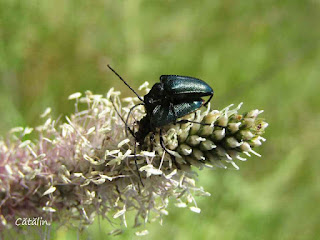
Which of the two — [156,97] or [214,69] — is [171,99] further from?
[214,69]

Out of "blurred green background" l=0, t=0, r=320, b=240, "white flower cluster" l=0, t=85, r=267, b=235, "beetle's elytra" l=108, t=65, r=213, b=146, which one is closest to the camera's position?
"white flower cluster" l=0, t=85, r=267, b=235

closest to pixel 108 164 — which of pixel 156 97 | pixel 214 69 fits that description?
pixel 156 97

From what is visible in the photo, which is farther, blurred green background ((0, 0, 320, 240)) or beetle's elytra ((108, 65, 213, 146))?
blurred green background ((0, 0, 320, 240))

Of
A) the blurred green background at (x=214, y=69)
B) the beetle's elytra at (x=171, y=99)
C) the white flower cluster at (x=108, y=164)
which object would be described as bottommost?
the white flower cluster at (x=108, y=164)

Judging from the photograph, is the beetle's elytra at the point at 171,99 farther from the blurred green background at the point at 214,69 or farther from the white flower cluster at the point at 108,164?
the blurred green background at the point at 214,69

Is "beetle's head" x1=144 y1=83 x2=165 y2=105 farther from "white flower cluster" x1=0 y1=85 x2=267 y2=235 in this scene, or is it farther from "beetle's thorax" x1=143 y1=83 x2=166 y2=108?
"white flower cluster" x1=0 y1=85 x2=267 y2=235

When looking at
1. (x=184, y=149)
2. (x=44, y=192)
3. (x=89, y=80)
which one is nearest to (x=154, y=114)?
(x=184, y=149)

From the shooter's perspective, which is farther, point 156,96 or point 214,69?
point 214,69

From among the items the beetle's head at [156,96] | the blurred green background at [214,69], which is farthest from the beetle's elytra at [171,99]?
the blurred green background at [214,69]

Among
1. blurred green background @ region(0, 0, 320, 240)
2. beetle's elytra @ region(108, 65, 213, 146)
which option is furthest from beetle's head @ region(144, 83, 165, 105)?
blurred green background @ region(0, 0, 320, 240)
